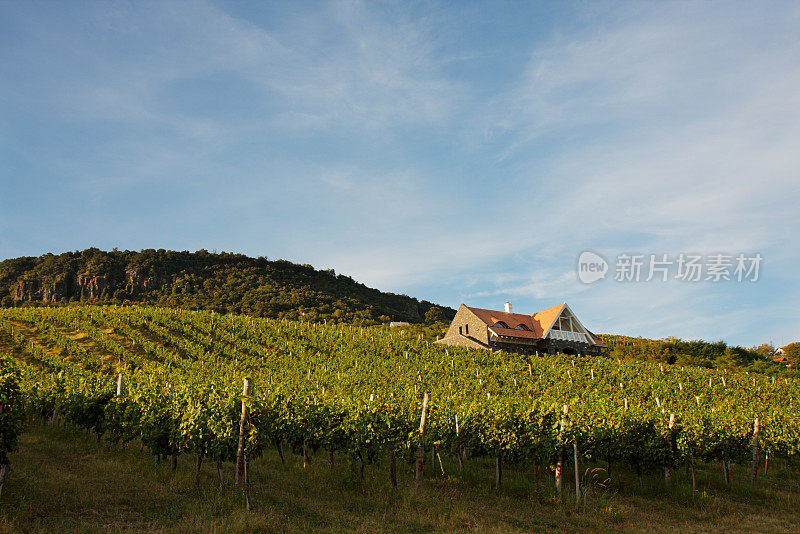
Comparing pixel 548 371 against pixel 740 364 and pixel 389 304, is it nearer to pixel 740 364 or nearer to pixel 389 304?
pixel 740 364

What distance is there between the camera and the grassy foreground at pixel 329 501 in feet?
30.0

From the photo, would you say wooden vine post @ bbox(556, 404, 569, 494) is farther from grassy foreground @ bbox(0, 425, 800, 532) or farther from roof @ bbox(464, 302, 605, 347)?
roof @ bbox(464, 302, 605, 347)

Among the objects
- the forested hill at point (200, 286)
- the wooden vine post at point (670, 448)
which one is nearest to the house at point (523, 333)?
the forested hill at point (200, 286)

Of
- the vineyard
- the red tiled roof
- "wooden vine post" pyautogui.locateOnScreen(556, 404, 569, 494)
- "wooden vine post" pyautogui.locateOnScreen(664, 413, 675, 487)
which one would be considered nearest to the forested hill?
the red tiled roof

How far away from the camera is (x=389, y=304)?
344 feet

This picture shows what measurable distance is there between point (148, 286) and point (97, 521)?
9435 centimetres

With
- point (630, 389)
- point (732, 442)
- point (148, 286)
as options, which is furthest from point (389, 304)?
point (732, 442)

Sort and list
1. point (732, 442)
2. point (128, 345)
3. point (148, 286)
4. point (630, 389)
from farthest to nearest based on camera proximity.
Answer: point (148, 286) → point (128, 345) → point (630, 389) → point (732, 442)

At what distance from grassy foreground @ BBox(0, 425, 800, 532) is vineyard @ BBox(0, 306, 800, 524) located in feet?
2.04

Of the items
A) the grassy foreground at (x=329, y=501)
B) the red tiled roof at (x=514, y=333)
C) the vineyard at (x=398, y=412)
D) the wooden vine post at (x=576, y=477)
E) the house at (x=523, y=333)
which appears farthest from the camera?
the house at (x=523, y=333)

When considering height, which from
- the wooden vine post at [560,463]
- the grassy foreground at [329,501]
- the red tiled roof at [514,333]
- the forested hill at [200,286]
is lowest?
the grassy foreground at [329,501]

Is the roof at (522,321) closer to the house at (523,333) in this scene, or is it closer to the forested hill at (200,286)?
the house at (523,333)

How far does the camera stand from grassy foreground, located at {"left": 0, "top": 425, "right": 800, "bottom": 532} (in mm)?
9141

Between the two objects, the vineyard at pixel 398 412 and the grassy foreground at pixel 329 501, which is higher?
the vineyard at pixel 398 412
